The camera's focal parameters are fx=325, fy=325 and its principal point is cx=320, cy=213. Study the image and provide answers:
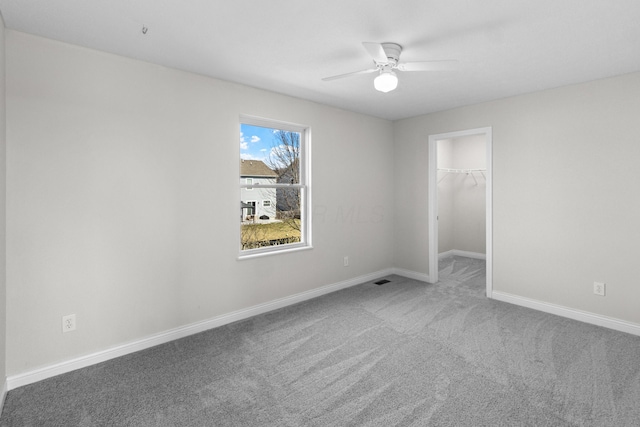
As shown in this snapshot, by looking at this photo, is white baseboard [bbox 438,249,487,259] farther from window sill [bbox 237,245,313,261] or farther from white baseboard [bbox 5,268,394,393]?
window sill [bbox 237,245,313,261]

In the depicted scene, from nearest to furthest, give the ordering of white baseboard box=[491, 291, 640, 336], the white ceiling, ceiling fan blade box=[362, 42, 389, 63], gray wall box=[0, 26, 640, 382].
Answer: the white ceiling, ceiling fan blade box=[362, 42, 389, 63], gray wall box=[0, 26, 640, 382], white baseboard box=[491, 291, 640, 336]

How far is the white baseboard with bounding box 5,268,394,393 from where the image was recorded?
2301mm

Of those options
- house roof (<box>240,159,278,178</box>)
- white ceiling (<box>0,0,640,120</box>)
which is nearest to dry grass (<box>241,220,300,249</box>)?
house roof (<box>240,159,278,178</box>)

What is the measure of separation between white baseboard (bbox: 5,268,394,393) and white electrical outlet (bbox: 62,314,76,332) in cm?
24

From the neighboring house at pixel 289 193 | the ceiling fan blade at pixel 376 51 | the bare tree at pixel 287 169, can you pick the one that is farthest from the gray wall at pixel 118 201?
the ceiling fan blade at pixel 376 51

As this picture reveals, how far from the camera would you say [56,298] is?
2.40 meters

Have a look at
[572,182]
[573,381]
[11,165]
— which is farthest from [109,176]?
[572,182]

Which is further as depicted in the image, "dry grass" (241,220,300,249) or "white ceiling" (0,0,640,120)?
"dry grass" (241,220,300,249)

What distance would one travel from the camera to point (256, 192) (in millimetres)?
3658

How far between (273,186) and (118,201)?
5.16ft

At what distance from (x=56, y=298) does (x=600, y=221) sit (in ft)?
15.9

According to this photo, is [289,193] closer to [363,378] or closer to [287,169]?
[287,169]

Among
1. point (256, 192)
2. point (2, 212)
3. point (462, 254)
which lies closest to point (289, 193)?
point (256, 192)

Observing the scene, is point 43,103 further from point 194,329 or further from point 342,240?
point 342,240
